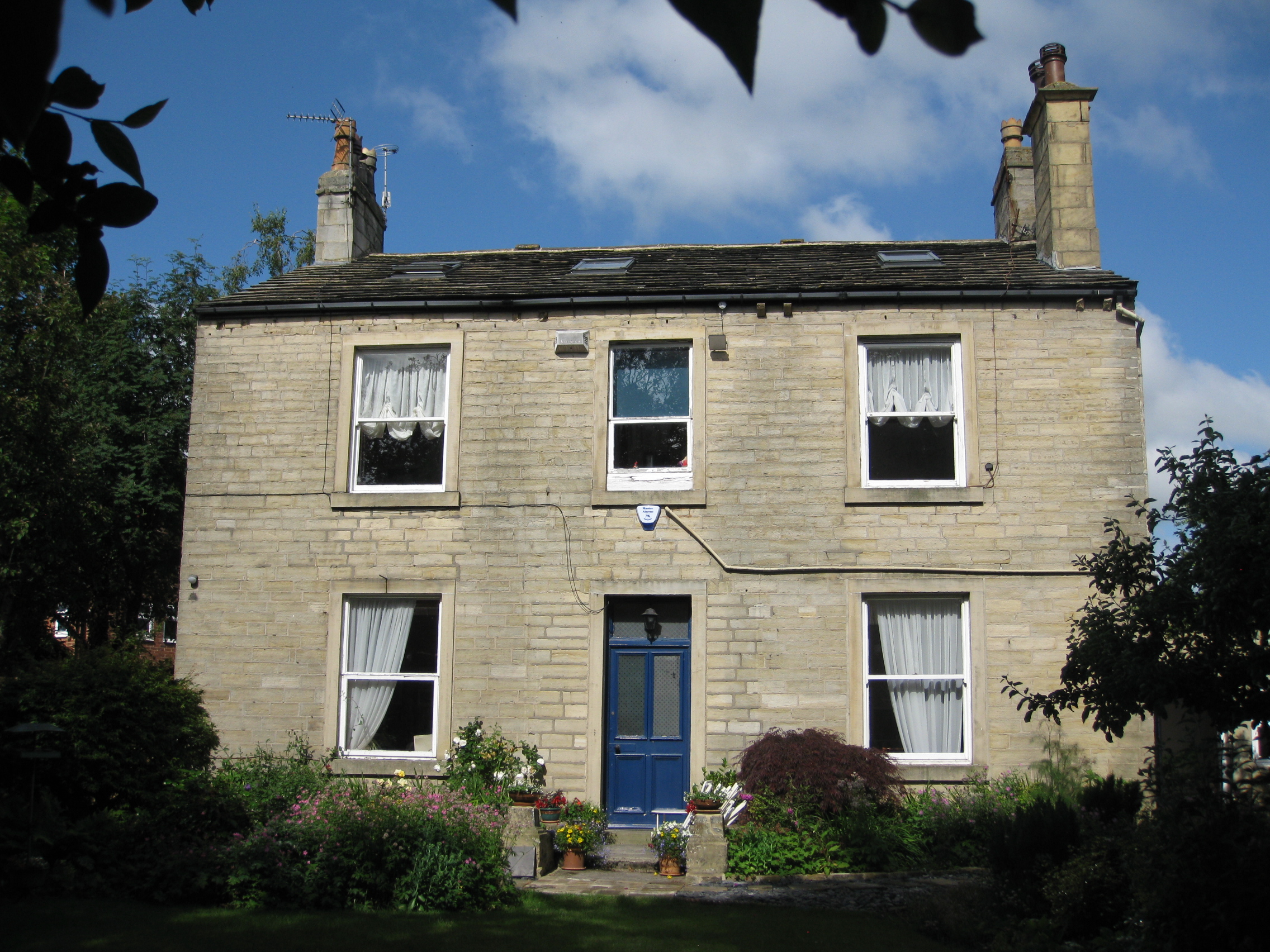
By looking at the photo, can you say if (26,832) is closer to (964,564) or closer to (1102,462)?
(964,564)

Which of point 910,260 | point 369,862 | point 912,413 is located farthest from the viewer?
point 910,260

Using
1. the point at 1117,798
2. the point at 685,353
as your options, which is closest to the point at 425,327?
the point at 685,353

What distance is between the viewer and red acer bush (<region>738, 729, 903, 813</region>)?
10.4 m

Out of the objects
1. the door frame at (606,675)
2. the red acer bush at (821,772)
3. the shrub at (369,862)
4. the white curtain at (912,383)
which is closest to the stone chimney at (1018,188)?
the white curtain at (912,383)

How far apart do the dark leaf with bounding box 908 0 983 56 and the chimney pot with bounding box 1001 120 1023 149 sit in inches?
583

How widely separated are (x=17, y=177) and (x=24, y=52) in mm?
1136

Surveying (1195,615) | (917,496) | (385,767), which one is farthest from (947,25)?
(385,767)

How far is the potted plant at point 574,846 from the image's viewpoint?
1063cm

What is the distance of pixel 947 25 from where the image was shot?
1.29m

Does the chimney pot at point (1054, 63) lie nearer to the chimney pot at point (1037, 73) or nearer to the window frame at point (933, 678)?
the chimney pot at point (1037, 73)

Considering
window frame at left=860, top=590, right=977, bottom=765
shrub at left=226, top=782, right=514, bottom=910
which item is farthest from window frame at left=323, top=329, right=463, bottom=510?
window frame at left=860, top=590, right=977, bottom=765

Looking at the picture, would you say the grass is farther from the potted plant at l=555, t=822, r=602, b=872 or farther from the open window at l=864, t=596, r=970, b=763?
the open window at l=864, t=596, r=970, b=763

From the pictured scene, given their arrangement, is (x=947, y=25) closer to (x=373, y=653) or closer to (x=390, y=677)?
(x=390, y=677)

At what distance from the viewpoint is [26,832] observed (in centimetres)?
912
